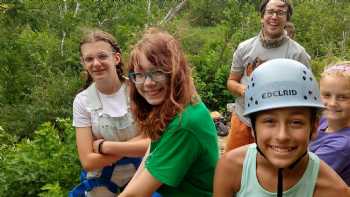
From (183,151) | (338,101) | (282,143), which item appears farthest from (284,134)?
(338,101)

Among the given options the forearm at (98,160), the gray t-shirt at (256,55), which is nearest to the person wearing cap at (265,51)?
the gray t-shirt at (256,55)

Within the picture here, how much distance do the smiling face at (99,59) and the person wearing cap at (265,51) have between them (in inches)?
51.1

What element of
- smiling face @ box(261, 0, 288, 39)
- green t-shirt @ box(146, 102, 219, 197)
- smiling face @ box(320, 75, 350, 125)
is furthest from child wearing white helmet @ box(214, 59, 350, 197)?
smiling face @ box(261, 0, 288, 39)

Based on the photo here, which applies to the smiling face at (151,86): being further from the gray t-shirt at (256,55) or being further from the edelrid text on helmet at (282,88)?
the gray t-shirt at (256,55)

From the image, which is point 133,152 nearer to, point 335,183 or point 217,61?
point 335,183

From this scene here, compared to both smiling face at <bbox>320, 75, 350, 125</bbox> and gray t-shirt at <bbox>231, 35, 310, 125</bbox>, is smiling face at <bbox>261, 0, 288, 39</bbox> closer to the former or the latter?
gray t-shirt at <bbox>231, 35, 310, 125</bbox>

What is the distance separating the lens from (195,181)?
218 centimetres

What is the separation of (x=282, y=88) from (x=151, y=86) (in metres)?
0.61

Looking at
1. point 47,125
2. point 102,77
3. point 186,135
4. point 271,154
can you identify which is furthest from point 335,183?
point 47,125

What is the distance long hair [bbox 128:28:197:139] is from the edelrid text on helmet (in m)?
0.35

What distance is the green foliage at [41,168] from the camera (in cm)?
423

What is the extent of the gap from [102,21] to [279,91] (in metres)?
10.5

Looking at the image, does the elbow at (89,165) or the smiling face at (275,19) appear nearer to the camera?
the elbow at (89,165)

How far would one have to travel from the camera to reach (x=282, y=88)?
1.85m
